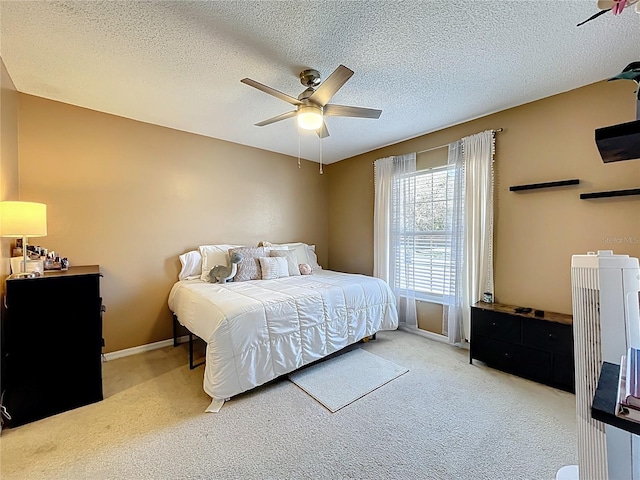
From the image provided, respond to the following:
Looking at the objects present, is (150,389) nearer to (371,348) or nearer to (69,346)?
(69,346)

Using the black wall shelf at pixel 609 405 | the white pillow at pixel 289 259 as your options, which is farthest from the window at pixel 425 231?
the black wall shelf at pixel 609 405

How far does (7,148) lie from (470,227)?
4.26 metres

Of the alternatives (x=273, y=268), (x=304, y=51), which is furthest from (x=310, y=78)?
(x=273, y=268)

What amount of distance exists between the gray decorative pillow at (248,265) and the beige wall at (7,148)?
5.97 feet

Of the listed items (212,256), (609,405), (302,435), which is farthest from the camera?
(212,256)

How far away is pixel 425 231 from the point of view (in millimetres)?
3623

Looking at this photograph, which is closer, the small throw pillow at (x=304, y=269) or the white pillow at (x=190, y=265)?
the white pillow at (x=190, y=265)

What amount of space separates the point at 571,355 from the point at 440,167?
224 centimetres

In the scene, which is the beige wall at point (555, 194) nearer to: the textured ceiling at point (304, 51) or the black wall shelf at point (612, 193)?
the black wall shelf at point (612, 193)

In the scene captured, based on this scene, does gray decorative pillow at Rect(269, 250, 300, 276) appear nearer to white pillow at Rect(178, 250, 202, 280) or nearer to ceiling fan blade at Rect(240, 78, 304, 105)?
white pillow at Rect(178, 250, 202, 280)

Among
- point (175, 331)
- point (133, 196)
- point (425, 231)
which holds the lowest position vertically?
point (175, 331)

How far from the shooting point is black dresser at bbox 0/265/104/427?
1.97 m

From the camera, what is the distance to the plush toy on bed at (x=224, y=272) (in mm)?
3174

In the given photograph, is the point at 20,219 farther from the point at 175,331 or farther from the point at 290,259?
the point at 290,259
